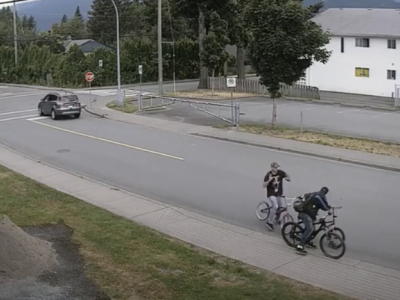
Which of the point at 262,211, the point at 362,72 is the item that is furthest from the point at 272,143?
the point at 362,72

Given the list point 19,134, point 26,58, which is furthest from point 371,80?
point 26,58

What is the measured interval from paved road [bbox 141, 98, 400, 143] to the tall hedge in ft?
75.7

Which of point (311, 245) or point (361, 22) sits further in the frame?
point (361, 22)

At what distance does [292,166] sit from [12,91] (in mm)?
41551

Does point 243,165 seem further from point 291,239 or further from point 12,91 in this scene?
point 12,91

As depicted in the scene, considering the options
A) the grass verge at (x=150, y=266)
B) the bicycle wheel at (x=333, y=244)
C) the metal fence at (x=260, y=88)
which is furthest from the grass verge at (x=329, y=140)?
the metal fence at (x=260, y=88)

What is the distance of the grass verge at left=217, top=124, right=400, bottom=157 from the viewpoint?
23.3m

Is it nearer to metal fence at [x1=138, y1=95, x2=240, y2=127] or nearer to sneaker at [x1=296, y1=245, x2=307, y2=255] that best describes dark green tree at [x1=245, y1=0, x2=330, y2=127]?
metal fence at [x1=138, y1=95, x2=240, y2=127]

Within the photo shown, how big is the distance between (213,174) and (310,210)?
7.80 meters

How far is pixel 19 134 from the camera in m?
29.6

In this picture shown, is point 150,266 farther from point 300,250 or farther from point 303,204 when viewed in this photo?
point 303,204

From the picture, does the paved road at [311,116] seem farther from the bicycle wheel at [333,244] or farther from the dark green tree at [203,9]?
the bicycle wheel at [333,244]

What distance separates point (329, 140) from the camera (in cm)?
2525

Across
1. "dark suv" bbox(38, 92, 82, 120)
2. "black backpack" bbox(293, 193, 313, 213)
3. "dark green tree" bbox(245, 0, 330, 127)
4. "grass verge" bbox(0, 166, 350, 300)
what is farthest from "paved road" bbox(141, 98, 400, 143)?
"grass verge" bbox(0, 166, 350, 300)
